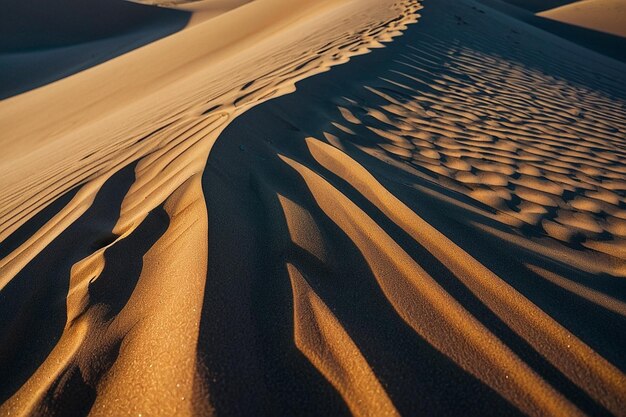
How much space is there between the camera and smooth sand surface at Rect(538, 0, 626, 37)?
13062 millimetres

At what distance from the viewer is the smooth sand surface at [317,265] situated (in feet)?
3.44

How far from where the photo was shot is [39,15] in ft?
54.6

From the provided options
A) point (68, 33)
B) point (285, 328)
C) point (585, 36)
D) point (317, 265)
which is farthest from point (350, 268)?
point (68, 33)

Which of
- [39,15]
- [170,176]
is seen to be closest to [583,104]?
[170,176]

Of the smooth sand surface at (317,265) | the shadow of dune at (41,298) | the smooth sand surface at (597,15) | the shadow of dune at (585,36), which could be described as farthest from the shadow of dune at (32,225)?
the smooth sand surface at (597,15)

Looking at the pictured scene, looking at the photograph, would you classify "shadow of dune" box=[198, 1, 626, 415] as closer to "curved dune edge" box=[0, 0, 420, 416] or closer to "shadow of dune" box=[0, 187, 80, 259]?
"curved dune edge" box=[0, 0, 420, 416]

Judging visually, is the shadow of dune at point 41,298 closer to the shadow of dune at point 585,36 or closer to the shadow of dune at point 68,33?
the shadow of dune at point 68,33

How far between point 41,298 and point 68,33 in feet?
64.4

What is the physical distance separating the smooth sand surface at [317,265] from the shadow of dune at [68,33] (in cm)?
1239

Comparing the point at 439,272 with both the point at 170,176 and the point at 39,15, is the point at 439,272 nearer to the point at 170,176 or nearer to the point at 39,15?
the point at 170,176

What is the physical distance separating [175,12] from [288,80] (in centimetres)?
1846

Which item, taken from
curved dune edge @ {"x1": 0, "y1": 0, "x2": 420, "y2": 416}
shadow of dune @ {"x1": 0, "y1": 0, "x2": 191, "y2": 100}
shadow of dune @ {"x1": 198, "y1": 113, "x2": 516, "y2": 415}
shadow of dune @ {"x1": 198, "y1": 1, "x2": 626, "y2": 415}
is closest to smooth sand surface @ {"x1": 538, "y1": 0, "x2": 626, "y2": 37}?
curved dune edge @ {"x1": 0, "y1": 0, "x2": 420, "y2": 416}

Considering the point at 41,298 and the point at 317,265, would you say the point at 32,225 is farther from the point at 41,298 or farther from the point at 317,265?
the point at 317,265

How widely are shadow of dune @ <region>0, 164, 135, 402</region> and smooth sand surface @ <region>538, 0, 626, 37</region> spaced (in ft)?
53.9
